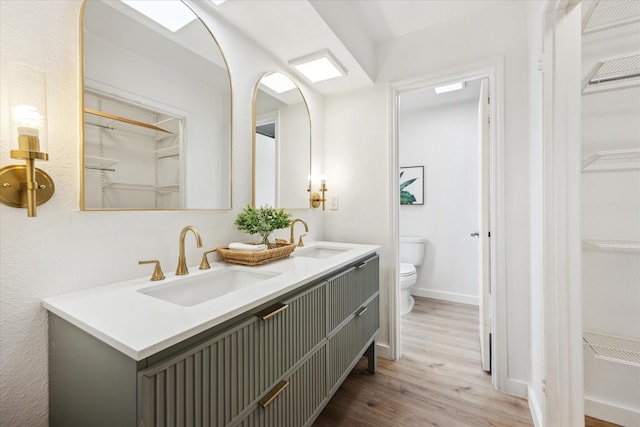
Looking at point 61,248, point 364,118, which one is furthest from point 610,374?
point 61,248

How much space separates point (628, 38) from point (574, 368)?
1623 millimetres

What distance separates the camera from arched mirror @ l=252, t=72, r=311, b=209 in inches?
67.8

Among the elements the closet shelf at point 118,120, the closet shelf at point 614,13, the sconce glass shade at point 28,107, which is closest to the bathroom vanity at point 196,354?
the sconce glass shade at point 28,107

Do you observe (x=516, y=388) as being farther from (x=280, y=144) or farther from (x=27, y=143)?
(x=27, y=143)

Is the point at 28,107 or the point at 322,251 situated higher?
the point at 28,107

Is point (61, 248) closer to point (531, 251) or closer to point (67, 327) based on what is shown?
point (67, 327)

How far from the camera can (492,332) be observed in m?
1.87

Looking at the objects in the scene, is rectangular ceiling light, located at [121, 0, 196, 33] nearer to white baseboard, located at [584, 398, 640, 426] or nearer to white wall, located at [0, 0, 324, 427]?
white wall, located at [0, 0, 324, 427]

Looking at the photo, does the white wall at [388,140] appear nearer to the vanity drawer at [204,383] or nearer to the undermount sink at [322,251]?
the undermount sink at [322,251]

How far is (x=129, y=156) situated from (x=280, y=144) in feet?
3.18

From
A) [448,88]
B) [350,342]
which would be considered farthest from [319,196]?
[448,88]

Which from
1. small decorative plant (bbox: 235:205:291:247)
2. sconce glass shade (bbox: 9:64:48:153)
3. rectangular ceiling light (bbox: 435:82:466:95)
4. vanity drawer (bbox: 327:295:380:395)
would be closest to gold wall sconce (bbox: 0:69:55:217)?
sconce glass shade (bbox: 9:64:48:153)

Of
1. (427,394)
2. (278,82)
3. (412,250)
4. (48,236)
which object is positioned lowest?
(427,394)

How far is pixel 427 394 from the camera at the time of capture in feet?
5.70
